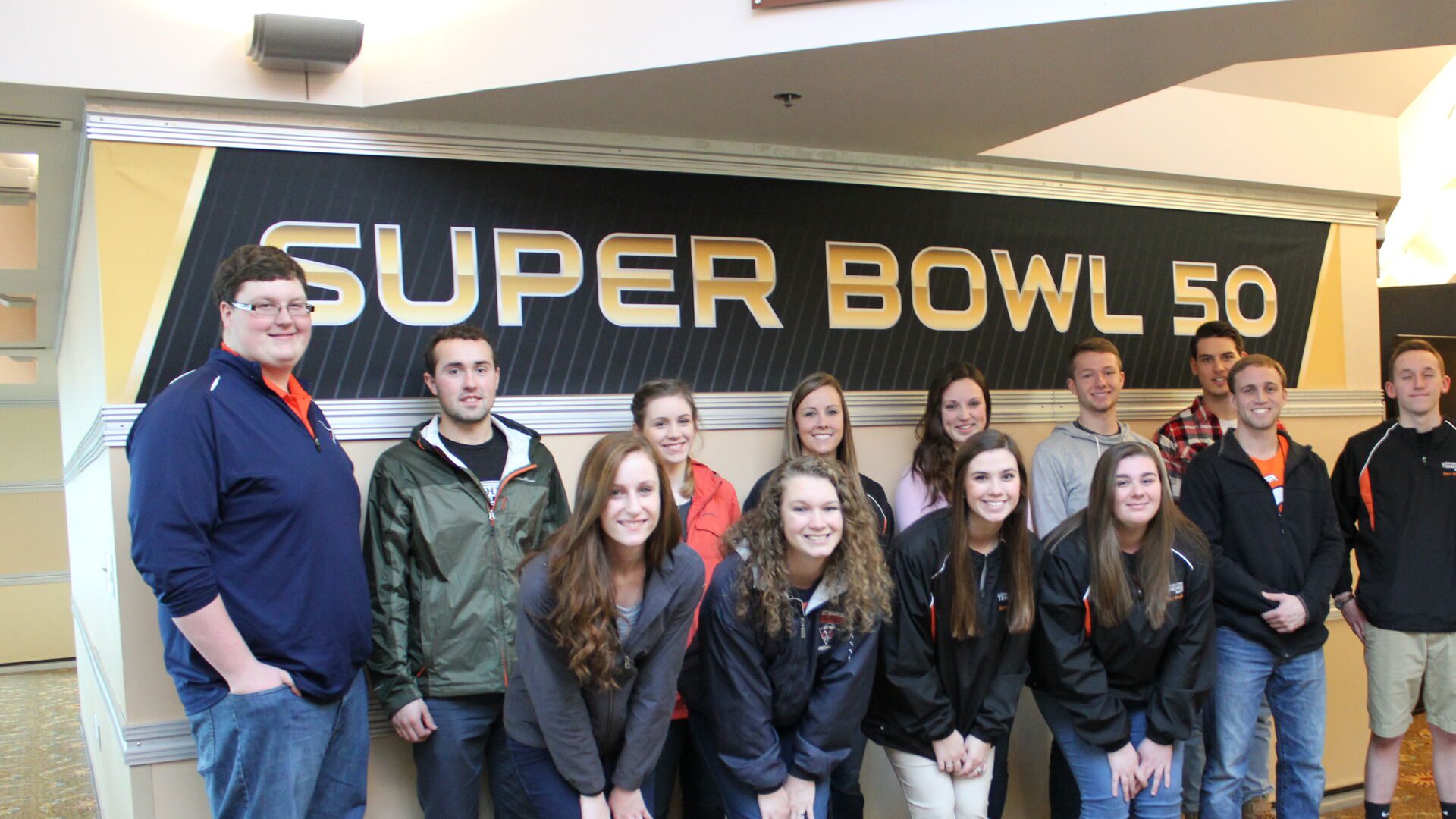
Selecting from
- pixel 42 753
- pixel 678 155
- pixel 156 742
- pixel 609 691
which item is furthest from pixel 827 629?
pixel 42 753

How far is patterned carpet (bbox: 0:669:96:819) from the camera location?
16.8ft

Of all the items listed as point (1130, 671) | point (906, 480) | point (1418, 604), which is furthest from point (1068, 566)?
point (1418, 604)

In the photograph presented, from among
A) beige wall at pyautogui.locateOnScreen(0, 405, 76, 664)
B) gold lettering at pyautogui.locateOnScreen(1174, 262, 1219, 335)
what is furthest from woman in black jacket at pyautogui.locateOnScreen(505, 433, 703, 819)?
beige wall at pyautogui.locateOnScreen(0, 405, 76, 664)

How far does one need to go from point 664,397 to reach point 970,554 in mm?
987

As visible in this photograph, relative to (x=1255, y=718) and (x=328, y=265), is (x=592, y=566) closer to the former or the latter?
(x=328, y=265)

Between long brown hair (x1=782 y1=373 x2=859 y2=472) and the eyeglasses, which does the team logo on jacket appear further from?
the eyeglasses

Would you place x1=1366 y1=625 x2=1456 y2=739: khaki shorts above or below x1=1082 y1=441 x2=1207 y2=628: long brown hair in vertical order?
below

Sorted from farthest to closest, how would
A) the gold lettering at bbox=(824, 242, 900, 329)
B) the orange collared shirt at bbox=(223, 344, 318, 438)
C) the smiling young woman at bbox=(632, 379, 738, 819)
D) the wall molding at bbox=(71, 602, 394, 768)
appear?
the gold lettering at bbox=(824, 242, 900, 329) → the smiling young woman at bbox=(632, 379, 738, 819) → the wall molding at bbox=(71, 602, 394, 768) → the orange collared shirt at bbox=(223, 344, 318, 438)

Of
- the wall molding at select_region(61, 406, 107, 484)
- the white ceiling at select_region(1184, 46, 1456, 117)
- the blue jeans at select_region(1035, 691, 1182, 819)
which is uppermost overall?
the white ceiling at select_region(1184, 46, 1456, 117)

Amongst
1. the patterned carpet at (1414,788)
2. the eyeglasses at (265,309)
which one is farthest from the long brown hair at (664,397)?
the patterned carpet at (1414,788)

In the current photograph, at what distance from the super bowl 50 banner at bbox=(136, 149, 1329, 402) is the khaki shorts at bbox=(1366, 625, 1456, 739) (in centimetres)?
136

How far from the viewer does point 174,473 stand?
231cm

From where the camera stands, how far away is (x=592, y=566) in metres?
2.46

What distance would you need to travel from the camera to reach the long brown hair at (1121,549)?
9.81 feet
